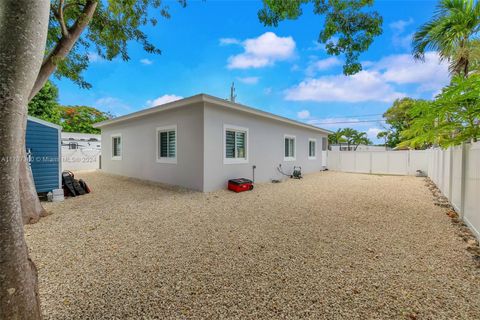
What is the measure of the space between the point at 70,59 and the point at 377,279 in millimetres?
8794

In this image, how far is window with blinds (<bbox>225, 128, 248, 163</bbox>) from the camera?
8.03 m

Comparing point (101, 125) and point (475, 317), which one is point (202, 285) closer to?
point (475, 317)

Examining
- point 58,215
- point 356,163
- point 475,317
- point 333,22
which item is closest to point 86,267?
point 58,215

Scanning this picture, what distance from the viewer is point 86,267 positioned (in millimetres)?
2615

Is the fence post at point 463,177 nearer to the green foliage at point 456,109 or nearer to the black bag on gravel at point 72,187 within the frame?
the green foliage at point 456,109

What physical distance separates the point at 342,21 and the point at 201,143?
483 centimetres

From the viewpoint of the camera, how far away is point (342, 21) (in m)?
4.33

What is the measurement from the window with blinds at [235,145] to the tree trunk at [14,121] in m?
A: 6.57

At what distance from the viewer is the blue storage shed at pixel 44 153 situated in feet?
20.0

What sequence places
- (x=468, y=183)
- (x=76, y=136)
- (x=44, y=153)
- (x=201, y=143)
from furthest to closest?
(x=76, y=136) → (x=201, y=143) → (x=44, y=153) → (x=468, y=183)

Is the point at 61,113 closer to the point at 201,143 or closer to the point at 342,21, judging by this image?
the point at 201,143

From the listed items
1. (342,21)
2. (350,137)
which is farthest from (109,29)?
(350,137)

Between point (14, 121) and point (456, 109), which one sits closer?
point (14, 121)

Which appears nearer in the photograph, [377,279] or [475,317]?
[475,317]
